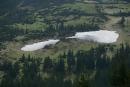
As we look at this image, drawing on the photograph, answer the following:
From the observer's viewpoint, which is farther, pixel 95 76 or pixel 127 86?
pixel 95 76

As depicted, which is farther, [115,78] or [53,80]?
[53,80]

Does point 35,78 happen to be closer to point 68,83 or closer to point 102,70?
point 68,83

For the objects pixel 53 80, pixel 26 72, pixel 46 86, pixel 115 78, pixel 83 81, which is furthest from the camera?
pixel 26 72

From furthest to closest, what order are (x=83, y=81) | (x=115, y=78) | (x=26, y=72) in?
1. (x=26, y=72)
2. (x=115, y=78)
3. (x=83, y=81)

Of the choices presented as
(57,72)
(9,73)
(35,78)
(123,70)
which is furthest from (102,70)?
(123,70)

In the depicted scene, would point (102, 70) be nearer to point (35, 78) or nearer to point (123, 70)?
point (35, 78)

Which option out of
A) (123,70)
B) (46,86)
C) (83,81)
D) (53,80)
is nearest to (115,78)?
(123,70)

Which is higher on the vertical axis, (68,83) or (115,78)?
(115,78)

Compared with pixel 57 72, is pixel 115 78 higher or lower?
higher

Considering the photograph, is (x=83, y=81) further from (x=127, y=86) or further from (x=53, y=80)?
(x=53, y=80)

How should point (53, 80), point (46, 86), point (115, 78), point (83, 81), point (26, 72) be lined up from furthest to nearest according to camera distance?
1. point (26, 72)
2. point (53, 80)
3. point (46, 86)
4. point (115, 78)
5. point (83, 81)
